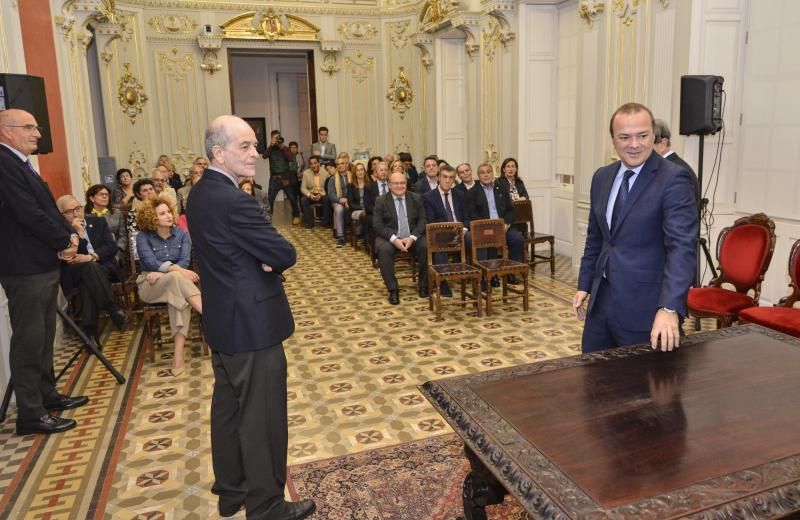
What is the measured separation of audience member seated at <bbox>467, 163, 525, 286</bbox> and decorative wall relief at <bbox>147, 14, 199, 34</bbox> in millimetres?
8066

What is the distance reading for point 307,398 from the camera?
14.7 ft

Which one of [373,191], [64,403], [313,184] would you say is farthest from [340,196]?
[64,403]

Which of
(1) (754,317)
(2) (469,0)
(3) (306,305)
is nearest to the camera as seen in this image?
(1) (754,317)

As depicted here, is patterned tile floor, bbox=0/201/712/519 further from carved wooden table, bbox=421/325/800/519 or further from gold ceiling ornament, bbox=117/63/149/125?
gold ceiling ornament, bbox=117/63/149/125

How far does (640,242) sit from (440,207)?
15.2ft

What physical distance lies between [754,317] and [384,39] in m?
11.2

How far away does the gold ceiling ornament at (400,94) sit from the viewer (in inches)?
541

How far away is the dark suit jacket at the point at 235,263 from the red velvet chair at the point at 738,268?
350cm

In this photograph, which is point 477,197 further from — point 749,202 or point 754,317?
point 754,317

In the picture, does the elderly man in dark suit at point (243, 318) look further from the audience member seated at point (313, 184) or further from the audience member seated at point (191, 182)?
the audience member seated at point (313, 184)

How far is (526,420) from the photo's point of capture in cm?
198

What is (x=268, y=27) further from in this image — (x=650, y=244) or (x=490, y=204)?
(x=650, y=244)

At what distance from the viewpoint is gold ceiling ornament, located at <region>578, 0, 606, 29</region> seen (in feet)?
23.7

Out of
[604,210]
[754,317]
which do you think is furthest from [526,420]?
[754,317]
